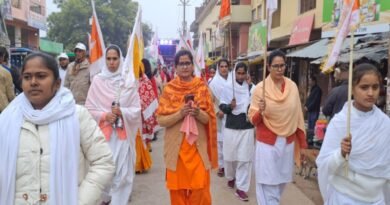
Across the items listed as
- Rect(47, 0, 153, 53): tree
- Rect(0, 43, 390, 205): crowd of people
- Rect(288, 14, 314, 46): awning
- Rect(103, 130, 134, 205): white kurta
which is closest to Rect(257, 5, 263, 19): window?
Rect(288, 14, 314, 46): awning

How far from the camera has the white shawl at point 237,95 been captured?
6.26 m

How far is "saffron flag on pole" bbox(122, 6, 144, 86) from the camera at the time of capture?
516 cm

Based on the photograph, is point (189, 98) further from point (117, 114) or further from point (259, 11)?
point (259, 11)


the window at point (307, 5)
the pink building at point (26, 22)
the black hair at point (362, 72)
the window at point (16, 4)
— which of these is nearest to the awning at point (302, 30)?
the window at point (307, 5)

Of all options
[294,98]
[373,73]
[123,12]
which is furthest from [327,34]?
[123,12]

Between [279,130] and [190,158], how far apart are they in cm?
90

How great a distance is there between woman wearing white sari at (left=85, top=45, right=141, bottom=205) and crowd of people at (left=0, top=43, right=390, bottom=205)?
0.01 metres

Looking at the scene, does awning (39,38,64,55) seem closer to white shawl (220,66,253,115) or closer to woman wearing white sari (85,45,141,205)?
white shawl (220,66,253,115)

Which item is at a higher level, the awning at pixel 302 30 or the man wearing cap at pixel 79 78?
the awning at pixel 302 30

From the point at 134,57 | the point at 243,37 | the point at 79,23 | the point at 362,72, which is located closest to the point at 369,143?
the point at 362,72

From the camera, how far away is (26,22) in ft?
103

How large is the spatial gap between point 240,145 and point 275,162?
1.59m

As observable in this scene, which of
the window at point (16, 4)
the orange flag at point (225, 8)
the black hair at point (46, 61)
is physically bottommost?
the black hair at point (46, 61)

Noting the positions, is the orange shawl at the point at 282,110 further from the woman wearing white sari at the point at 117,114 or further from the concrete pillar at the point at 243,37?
the concrete pillar at the point at 243,37
